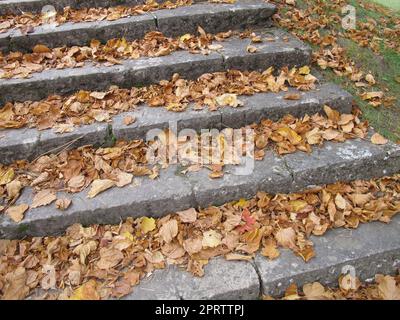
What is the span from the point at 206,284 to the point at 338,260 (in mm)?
799

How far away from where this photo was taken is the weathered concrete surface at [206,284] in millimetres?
2023

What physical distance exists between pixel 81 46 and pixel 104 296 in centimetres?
232

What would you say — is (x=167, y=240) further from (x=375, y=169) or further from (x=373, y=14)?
(x=373, y=14)

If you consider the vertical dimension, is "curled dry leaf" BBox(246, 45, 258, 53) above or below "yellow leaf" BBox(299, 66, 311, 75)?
above

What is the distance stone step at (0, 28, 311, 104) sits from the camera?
Result: 2.93 m

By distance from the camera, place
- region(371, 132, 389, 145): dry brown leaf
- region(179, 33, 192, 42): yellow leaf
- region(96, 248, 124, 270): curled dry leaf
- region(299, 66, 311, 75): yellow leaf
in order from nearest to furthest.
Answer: region(96, 248, 124, 270): curled dry leaf → region(371, 132, 389, 145): dry brown leaf → region(299, 66, 311, 75): yellow leaf → region(179, 33, 192, 42): yellow leaf

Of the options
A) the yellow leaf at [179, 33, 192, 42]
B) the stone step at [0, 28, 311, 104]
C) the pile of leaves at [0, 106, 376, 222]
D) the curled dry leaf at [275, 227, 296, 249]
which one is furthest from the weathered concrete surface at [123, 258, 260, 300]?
the yellow leaf at [179, 33, 192, 42]

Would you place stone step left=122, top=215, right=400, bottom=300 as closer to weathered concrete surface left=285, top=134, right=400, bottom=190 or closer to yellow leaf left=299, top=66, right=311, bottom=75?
weathered concrete surface left=285, top=134, right=400, bottom=190

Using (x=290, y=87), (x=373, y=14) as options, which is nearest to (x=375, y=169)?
(x=290, y=87)

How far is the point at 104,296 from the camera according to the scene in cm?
201

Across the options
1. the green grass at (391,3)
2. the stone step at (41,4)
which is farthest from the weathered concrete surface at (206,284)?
the green grass at (391,3)

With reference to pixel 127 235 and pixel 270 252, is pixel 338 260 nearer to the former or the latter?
pixel 270 252

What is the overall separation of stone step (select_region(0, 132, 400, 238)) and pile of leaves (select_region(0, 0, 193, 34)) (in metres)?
1.82

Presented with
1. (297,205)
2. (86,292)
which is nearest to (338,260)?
(297,205)
